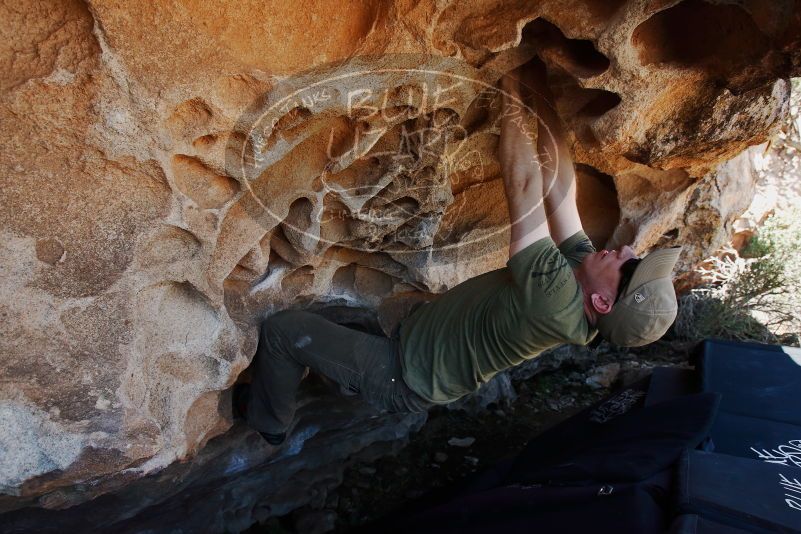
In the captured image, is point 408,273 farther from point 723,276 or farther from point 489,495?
point 723,276

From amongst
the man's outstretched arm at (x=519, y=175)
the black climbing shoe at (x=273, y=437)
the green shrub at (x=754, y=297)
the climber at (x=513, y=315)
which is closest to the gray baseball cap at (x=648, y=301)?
the climber at (x=513, y=315)

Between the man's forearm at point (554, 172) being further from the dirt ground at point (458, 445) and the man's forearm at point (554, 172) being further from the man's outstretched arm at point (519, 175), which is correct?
the dirt ground at point (458, 445)

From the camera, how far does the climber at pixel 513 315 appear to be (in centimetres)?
171

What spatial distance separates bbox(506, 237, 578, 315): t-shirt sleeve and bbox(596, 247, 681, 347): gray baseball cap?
0.44ft

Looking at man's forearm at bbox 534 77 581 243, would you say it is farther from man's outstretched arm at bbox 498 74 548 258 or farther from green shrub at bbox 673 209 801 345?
green shrub at bbox 673 209 801 345

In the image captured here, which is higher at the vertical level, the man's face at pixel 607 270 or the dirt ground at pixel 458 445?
the man's face at pixel 607 270

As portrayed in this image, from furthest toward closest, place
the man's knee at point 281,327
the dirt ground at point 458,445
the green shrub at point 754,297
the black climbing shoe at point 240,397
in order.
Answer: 1. the green shrub at point 754,297
2. the dirt ground at point 458,445
3. the black climbing shoe at point 240,397
4. the man's knee at point 281,327

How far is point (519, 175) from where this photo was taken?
5.83 ft

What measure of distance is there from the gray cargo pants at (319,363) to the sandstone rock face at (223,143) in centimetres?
9

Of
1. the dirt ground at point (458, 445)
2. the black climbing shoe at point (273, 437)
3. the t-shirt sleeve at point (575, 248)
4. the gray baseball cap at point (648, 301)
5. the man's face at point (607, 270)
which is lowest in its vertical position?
the dirt ground at point (458, 445)

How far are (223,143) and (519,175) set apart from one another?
0.80 meters

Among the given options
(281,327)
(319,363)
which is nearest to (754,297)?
(319,363)

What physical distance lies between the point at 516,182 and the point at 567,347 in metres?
2.36

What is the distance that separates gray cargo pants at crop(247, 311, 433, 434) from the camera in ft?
6.54
